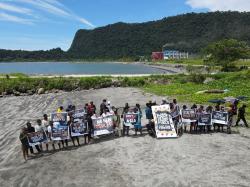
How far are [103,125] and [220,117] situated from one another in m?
7.62

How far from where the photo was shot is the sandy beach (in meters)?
16.4

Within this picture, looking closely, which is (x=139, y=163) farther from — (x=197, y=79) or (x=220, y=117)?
(x=197, y=79)

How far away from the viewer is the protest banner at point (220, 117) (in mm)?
23719

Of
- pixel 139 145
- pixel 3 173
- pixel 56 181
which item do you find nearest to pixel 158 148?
pixel 139 145

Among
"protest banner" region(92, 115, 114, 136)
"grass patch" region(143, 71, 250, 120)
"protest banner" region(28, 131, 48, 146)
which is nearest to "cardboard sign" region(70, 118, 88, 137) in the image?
"protest banner" region(92, 115, 114, 136)

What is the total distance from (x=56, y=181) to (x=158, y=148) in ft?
20.5

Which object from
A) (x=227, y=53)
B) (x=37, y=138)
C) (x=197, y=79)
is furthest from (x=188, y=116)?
(x=227, y=53)

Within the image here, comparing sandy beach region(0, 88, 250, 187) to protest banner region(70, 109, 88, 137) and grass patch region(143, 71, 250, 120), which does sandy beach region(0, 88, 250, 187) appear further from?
grass patch region(143, 71, 250, 120)

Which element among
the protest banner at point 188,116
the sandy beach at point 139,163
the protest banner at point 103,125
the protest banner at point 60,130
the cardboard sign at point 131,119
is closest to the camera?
the sandy beach at point 139,163

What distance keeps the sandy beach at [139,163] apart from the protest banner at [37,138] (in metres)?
0.78

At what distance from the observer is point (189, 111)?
24016 millimetres

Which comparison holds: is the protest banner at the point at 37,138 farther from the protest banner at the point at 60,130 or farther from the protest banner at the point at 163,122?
the protest banner at the point at 163,122

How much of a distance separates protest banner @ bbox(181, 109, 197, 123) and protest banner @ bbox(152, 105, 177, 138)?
1.24 meters

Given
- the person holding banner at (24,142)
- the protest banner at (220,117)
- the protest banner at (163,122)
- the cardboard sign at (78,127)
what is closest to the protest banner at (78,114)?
the cardboard sign at (78,127)
